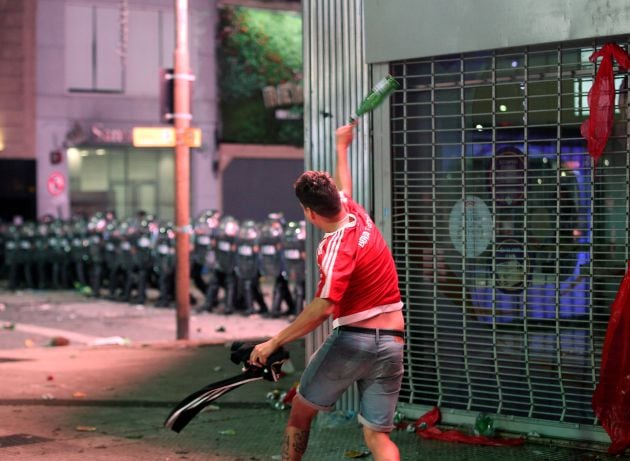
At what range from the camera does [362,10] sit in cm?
838

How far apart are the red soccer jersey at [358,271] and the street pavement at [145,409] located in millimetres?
2057

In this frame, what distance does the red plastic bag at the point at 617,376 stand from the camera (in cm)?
716

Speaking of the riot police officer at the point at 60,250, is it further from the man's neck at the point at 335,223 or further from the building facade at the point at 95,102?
the man's neck at the point at 335,223

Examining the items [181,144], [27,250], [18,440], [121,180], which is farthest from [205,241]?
[121,180]

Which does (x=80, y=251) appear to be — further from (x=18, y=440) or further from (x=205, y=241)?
(x=18, y=440)

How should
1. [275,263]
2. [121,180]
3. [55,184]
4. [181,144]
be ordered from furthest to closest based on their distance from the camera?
[121,180] < [55,184] < [275,263] < [181,144]

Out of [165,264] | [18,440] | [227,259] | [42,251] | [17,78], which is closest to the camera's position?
[18,440]

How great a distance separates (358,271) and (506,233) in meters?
2.58

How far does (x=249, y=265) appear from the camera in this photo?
705 inches

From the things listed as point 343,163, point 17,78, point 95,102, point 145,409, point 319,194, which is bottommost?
point 145,409

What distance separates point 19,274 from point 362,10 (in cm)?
1777

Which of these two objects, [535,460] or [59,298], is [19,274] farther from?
[535,460]

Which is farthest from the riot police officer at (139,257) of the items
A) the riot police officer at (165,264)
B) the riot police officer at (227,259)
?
A: the riot police officer at (227,259)

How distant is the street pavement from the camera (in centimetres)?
766
